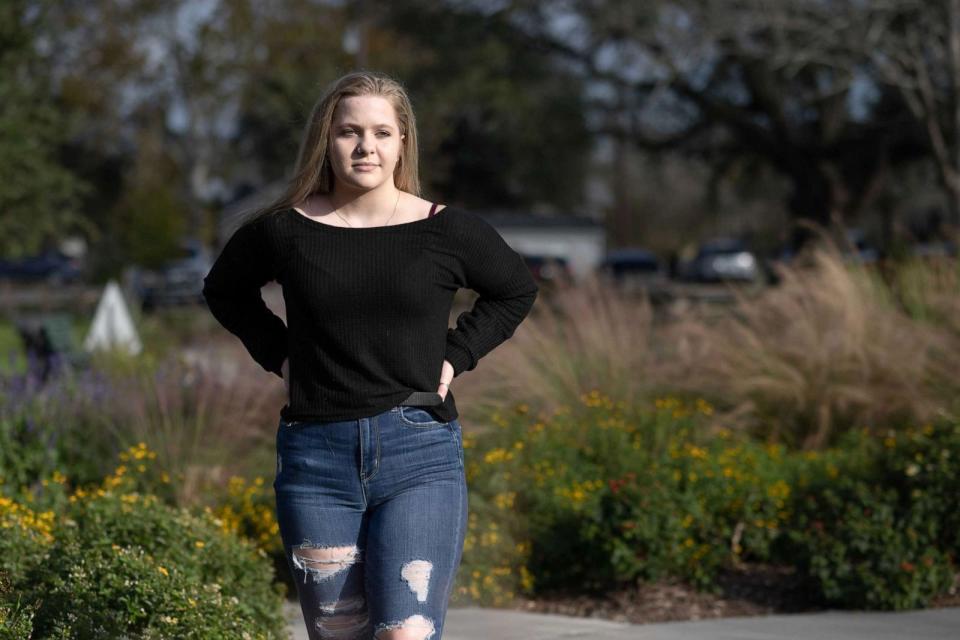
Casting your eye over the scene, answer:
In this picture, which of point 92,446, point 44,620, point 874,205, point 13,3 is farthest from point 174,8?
point 44,620

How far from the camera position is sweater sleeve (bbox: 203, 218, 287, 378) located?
→ 3.08 metres

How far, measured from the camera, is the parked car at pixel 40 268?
1797 inches

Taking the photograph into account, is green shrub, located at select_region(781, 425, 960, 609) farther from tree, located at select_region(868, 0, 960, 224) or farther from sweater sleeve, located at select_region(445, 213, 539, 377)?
tree, located at select_region(868, 0, 960, 224)

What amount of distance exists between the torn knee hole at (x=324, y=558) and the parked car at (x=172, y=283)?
2051 centimetres

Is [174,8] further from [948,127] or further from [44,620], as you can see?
[44,620]

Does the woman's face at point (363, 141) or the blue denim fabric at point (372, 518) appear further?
the woman's face at point (363, 141)

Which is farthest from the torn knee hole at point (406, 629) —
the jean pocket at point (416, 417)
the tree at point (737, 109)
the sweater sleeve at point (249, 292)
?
the tree at point (737, 109)

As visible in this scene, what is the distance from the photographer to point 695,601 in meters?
5.57

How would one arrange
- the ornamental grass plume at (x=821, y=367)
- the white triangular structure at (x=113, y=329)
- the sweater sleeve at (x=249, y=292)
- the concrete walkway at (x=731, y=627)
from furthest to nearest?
1. the white triangular structure at (x=113, y=329)
2. the ornamental grass plume at (x=821, y=367)
3. the concrete walkway at (x=731, y=627)
4. the sweater sleeve at (x=249, y=292)

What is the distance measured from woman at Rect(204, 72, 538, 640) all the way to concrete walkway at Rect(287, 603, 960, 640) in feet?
6.67

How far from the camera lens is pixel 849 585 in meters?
5.18

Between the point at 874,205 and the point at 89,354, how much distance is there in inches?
738

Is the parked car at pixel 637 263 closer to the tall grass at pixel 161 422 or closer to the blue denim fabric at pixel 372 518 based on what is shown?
the tall grass at pixel 161 422

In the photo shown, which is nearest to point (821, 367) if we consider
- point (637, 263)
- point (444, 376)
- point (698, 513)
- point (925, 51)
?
point (698, 513)
